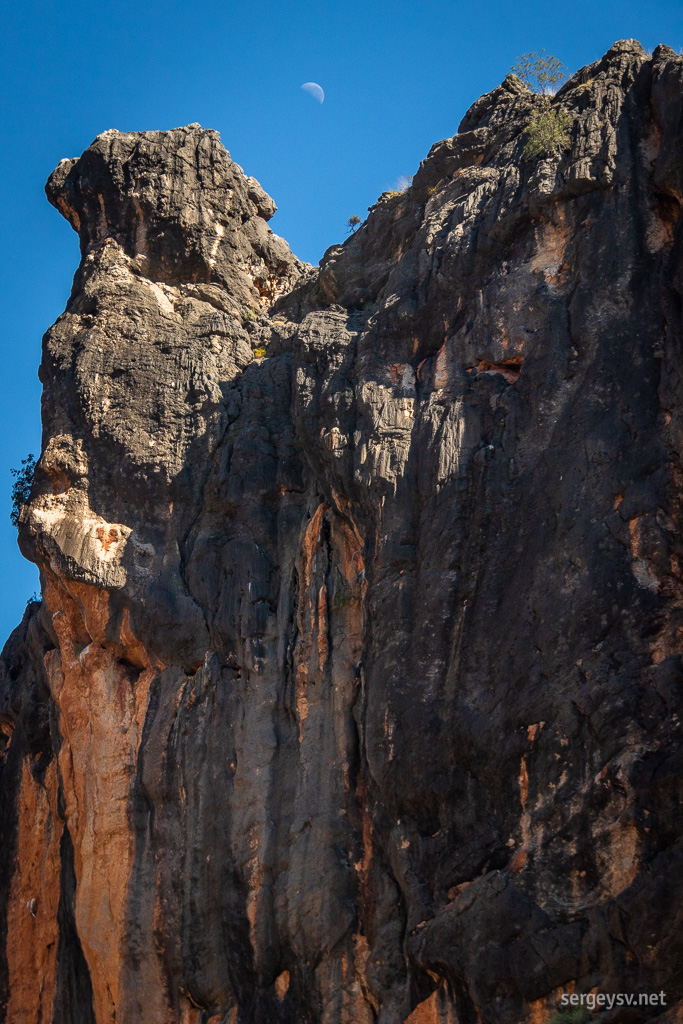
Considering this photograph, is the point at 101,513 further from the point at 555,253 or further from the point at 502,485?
the point at 555,253

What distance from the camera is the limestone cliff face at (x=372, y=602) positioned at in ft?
35.4

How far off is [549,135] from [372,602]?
682cm

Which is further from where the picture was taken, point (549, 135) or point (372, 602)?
point (549, 135)

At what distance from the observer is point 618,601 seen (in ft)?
36.5

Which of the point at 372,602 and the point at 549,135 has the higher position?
the point at 549,135

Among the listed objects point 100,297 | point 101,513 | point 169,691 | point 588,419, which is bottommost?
point 169,691

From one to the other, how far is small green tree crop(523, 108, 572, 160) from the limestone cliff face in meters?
0.21

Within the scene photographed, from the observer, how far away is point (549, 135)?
563 inches

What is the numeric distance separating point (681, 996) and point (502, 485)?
19.1 feet

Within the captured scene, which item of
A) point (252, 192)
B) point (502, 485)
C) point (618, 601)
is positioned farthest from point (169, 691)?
point (252, 192)

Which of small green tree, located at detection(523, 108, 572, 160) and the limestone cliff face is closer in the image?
the limestone cliff face

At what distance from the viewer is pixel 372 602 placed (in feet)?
44.3

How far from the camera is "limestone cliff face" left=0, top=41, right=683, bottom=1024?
35.4 feet

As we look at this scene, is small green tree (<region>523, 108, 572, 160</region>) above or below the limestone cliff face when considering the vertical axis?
above
